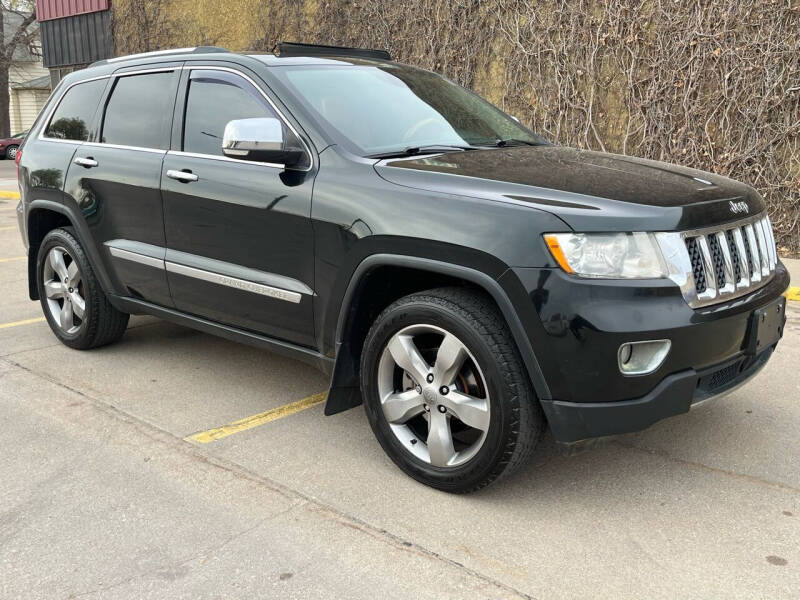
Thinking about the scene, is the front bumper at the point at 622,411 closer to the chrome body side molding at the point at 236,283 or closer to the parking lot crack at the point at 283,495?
the parking lot crack at the point at 283,495

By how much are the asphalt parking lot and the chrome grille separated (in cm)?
84

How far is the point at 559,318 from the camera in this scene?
291 cm

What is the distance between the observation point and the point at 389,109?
410 cm

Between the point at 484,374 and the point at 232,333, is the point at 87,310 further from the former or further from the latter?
the point at 484,374

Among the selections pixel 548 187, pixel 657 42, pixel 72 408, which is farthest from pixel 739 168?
pixel 72 408

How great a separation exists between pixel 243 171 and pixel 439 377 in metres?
1.46

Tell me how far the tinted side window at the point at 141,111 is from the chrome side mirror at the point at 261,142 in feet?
3.04

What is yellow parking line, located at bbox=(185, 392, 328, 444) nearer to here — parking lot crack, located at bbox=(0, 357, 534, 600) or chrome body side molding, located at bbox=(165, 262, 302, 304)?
parking lot crack, located at bbox=(0, 357, 534, 600)

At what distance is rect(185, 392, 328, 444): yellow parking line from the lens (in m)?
3.97

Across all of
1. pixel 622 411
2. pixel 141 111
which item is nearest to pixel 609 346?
pixel 622 411

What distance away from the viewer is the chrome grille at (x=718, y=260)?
2.99m

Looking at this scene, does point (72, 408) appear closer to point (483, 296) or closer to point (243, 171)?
point (243, 171)

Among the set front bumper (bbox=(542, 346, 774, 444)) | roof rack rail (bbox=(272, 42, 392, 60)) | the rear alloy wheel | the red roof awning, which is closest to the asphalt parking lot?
front bumper (bbox=(542, 346, 774, 444))

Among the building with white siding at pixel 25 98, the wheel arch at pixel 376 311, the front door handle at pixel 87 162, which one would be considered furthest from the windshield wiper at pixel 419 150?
the building with white siding at pixel 25 98
